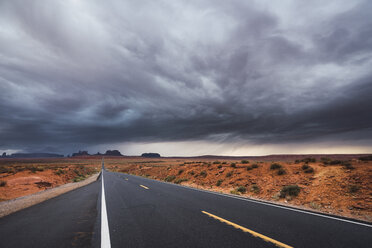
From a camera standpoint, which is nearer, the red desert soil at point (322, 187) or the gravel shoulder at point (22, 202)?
the gravel shoulder at point (22, 202)

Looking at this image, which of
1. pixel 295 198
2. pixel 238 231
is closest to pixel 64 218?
pixel 238 231

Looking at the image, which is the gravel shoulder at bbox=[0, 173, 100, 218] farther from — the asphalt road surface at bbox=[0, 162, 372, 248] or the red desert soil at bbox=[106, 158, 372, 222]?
the red desert soil at bbox=[106, 158, 372, 222]

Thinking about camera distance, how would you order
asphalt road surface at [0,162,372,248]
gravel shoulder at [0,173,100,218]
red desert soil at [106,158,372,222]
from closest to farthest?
asphalt road surface at [0,162,372,248] < gravel shoulder at [0,173,100,218] < red desert soil at [106,158,372,222]

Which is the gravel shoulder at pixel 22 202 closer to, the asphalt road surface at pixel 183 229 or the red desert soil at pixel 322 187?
the asphalt road surface at pixel 183 229

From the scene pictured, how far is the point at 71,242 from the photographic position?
411 cm

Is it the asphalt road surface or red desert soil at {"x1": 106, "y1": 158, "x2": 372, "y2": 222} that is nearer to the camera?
the asphalt road surface

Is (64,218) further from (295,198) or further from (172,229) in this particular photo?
(295,198)

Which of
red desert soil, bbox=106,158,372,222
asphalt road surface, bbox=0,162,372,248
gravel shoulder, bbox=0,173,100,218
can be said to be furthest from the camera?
red desert soil, bbox=106,158,372,222

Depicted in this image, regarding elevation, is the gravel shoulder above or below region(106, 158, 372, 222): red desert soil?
below

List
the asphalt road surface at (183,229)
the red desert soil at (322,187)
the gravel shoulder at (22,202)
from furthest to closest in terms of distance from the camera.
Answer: the red desert soil at (322,187) → the gravel shoulder at (22,202) → the asphalt road surface at (183,229)

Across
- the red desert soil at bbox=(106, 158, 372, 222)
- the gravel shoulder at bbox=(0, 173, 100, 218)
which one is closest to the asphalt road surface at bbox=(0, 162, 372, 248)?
the gravel shoulder at bbox=(0, 173, 100, 218)

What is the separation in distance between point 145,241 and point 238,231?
2381mm

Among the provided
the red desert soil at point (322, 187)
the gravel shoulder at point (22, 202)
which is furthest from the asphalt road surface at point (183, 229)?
the red desert soil at point (322, 187)

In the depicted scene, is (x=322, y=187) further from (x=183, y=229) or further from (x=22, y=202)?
(x=22, y=202)
